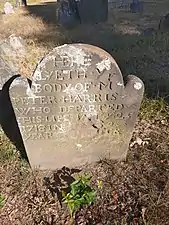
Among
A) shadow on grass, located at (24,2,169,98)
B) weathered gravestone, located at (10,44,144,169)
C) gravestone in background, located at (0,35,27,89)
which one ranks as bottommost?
shadow on grass, located at (24,2,169,98)

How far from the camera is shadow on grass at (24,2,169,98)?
5353mm

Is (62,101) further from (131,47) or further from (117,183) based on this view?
(131,47)

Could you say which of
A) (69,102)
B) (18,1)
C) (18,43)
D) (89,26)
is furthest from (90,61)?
(18,1)

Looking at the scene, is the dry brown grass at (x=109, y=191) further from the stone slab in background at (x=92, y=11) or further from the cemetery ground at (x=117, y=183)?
the stone slab in background at (x=92, y=11)

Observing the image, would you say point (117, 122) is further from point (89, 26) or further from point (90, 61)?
point (89, 26)

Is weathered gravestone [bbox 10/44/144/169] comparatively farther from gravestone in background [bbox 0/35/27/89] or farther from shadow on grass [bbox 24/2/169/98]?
gravestone in background [bbox 0/35/27/89]

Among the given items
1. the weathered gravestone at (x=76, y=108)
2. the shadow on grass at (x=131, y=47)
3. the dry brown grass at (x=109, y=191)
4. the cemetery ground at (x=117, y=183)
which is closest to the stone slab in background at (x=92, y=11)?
the shadow on grass at (x=131, y=47)

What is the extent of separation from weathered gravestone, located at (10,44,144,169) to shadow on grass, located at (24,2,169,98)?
136 cm

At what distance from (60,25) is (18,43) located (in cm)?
287

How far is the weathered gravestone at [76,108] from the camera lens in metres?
2.92

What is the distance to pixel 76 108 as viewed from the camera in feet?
10.5

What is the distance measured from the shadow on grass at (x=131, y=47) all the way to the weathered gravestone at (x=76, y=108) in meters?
1.36

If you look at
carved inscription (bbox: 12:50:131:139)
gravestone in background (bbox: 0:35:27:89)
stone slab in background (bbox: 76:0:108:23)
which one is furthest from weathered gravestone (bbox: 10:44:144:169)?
stone slab in background (bbox: 76:0:108:23)

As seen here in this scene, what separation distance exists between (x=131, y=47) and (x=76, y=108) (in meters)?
4.03
